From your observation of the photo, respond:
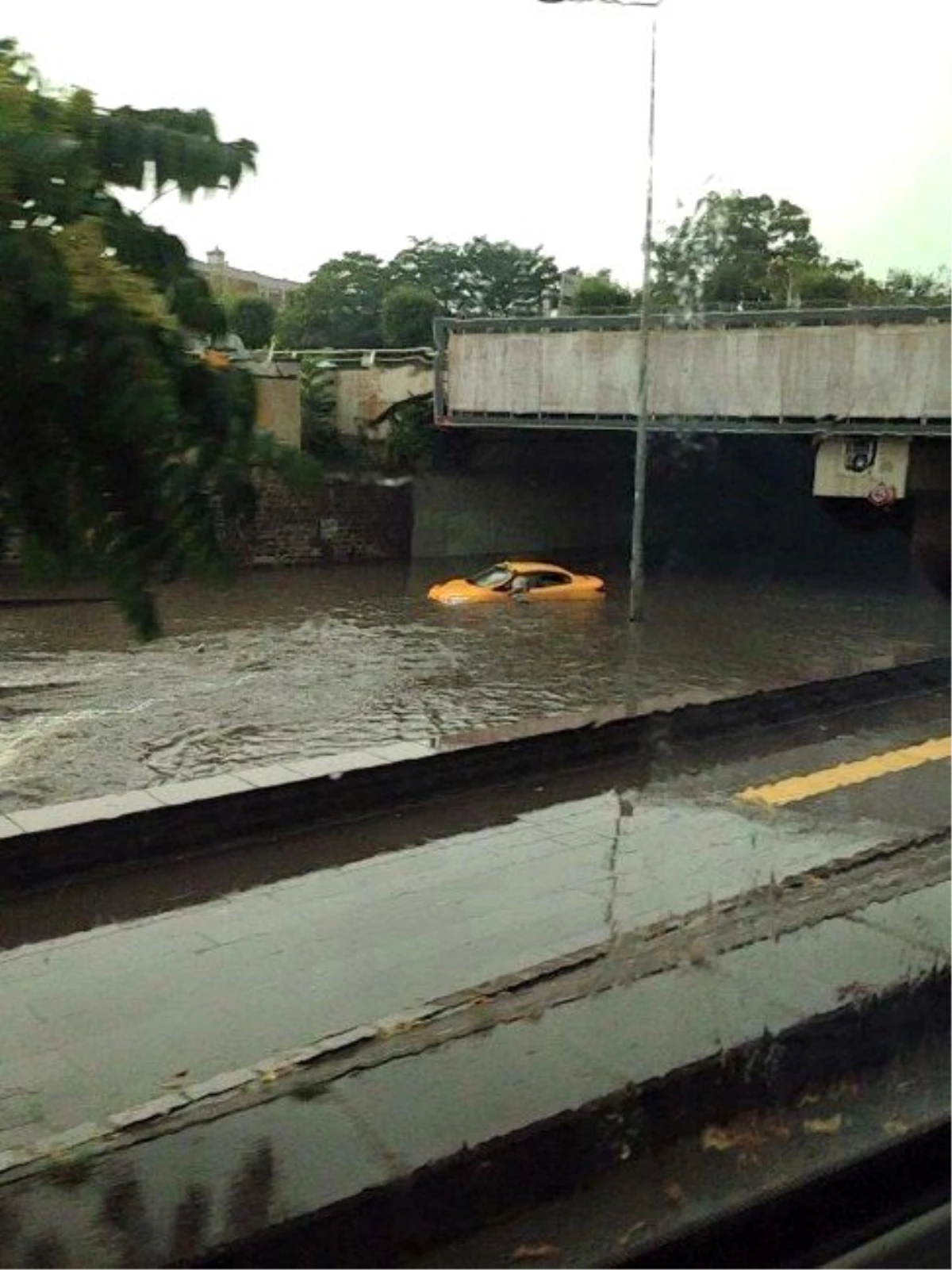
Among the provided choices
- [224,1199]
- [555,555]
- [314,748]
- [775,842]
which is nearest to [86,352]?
[224,1199]

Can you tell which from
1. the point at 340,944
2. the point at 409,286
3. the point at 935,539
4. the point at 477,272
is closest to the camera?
the point at 340,944

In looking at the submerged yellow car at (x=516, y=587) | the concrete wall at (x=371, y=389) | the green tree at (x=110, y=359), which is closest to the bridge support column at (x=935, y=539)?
the submerged yellow car at (x=516, y=587)

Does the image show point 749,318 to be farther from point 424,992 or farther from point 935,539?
point 424,992

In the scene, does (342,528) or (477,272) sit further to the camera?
(477,272)

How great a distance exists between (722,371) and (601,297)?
455cm

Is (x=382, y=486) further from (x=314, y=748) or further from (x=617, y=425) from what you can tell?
(x=314, y=748)

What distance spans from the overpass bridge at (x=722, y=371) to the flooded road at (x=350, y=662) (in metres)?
3.55

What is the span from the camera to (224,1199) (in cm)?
330

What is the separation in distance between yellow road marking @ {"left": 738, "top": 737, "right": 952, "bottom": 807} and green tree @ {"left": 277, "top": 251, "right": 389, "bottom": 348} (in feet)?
96.5

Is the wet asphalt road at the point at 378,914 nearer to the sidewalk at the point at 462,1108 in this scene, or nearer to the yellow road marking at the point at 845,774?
the yellow road marking at the point at 845,774

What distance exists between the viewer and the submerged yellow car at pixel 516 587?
922 inches

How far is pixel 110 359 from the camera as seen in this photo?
111 inches

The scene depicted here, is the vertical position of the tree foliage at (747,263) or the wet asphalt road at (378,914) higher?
the tree foliage at (747,263)

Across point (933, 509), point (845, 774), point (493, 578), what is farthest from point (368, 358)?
point (845, 774)
